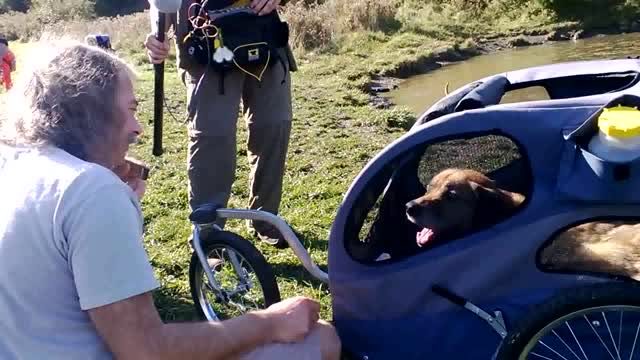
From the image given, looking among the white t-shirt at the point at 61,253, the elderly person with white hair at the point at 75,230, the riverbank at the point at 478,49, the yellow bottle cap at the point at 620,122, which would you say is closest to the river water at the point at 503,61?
the riverbank at the point at 478,49

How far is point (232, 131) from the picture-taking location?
402cm

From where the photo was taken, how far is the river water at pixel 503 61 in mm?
11827

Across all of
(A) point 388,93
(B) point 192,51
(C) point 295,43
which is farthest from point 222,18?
(C) point 295,43

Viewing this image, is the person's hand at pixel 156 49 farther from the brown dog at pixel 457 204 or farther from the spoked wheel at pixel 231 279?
the brown dog at pixel 457 204

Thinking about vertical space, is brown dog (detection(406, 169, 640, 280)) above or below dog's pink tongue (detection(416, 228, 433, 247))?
above

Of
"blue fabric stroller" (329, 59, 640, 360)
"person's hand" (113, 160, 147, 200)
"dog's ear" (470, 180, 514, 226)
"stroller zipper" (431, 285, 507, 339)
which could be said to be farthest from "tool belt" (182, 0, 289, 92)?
"stroller zipper" (431, 285, 507, 339)

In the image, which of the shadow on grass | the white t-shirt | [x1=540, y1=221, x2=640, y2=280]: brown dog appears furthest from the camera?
the shadow on grass

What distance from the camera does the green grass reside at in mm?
4223

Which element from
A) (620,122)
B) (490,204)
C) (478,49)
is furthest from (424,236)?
(478,49)

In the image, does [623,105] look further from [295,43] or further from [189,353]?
[295,43]

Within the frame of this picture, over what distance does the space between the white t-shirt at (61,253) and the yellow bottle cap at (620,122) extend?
4.13ft

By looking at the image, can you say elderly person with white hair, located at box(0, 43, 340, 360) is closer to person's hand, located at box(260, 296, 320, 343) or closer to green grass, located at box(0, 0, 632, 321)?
person's hand, located at box(260, 296, 320, 343)

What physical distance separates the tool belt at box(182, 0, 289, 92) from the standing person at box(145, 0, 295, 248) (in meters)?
0.03

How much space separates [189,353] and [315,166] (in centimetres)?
443
